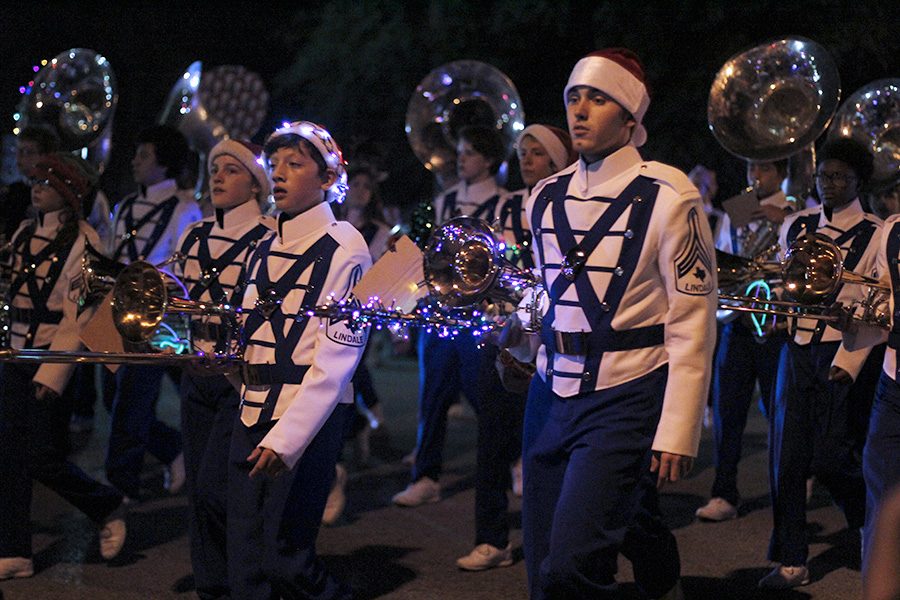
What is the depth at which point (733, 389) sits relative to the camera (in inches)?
334

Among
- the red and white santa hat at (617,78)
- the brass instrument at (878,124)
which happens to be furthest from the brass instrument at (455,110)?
the red and white santa hat at (617,78)

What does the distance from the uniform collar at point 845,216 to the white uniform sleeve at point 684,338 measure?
2666mm

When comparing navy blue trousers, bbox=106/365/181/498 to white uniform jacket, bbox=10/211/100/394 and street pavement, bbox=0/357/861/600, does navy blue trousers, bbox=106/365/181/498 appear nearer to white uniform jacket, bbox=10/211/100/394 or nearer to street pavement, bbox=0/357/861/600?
street pavement, bbox=0/357/861/600

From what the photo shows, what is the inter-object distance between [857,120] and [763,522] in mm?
2541

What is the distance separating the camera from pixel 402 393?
581 inches

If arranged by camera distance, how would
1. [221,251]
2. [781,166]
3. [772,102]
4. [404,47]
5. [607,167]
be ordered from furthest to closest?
[404,47]
[781,166]
[772,102]
[221,251]
[607,167]

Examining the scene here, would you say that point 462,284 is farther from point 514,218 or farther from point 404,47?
point 404,47

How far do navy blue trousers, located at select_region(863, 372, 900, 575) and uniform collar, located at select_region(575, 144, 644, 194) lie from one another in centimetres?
155

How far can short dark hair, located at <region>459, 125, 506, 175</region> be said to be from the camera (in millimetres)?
8914

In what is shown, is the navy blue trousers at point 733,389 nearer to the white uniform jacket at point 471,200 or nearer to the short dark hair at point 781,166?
the short dark hair at point 781,166

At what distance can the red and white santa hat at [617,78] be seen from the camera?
4.93 meters

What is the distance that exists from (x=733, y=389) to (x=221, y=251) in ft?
11.6

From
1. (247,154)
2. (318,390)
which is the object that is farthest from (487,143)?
(318,390)

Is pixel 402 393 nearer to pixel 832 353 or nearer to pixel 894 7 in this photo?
pixel 894 7
